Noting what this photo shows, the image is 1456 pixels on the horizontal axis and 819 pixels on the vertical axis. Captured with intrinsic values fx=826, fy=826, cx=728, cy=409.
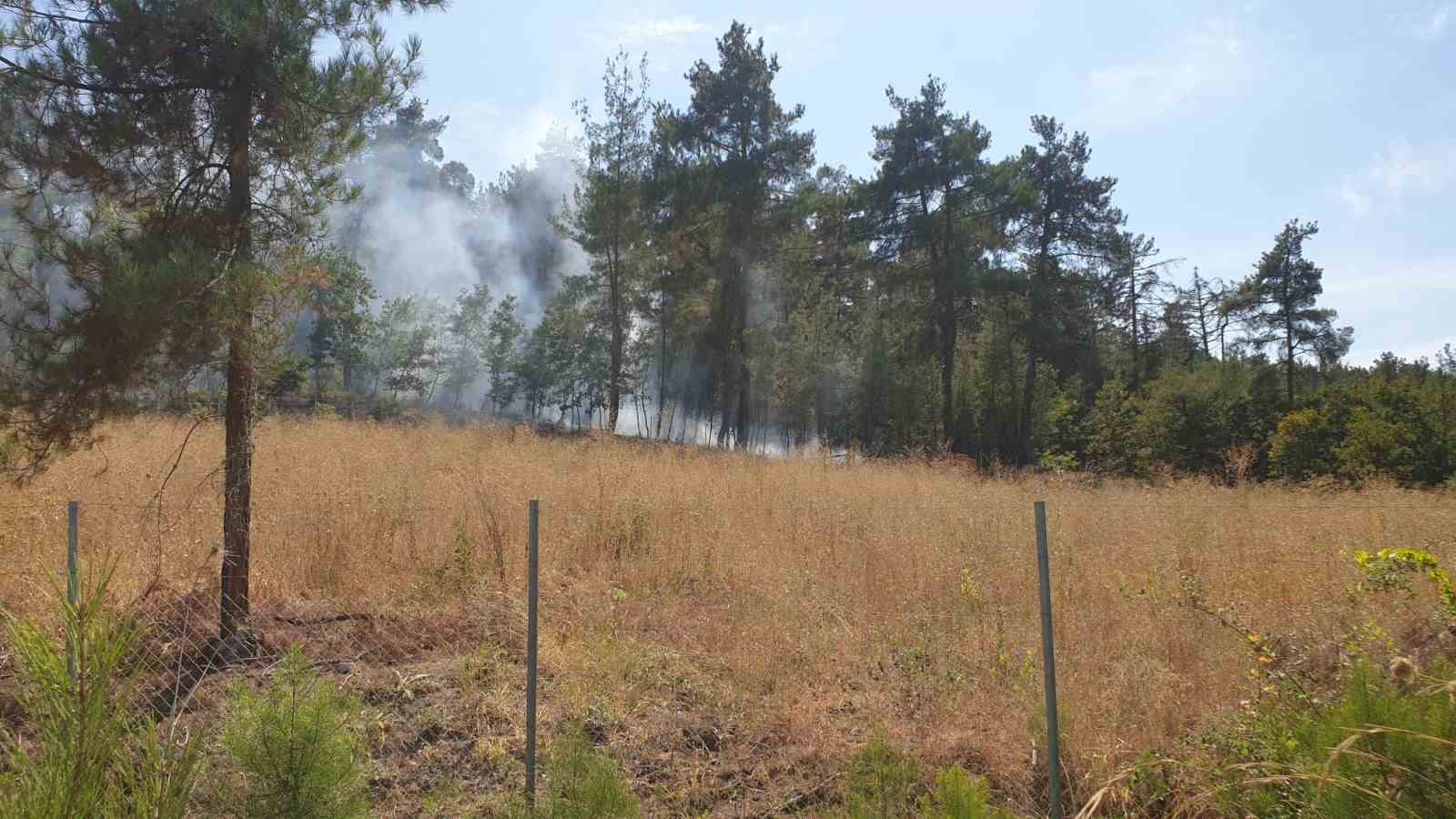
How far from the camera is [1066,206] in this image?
28094 millimetres

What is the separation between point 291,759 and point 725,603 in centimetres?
408

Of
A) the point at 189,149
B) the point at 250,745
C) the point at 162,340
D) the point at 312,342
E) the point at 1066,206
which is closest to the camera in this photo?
the point at 250,745

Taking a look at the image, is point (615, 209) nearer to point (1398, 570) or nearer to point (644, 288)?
point (644, 288)

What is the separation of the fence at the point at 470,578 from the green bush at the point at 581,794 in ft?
4.23

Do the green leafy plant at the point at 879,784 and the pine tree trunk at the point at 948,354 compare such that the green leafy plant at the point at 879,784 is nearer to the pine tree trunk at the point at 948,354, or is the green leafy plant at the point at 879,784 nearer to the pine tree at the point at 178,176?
the pine tree at the point at 178,176

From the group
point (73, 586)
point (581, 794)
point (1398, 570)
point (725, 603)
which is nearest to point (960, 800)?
point (581, 794)

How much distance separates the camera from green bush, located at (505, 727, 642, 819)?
2191 mm

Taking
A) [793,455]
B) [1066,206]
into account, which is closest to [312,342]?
[793,455]

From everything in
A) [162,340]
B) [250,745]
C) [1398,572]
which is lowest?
[250,745]

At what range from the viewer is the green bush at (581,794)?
219 cm

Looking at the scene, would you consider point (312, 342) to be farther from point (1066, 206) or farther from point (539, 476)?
point (1066, 206)

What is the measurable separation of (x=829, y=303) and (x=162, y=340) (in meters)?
25.8

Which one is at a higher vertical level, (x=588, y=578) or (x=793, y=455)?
(x=793, y=455)

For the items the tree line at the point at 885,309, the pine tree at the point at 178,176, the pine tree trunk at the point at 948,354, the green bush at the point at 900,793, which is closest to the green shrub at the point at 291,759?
the green bush at the point at 900,793
